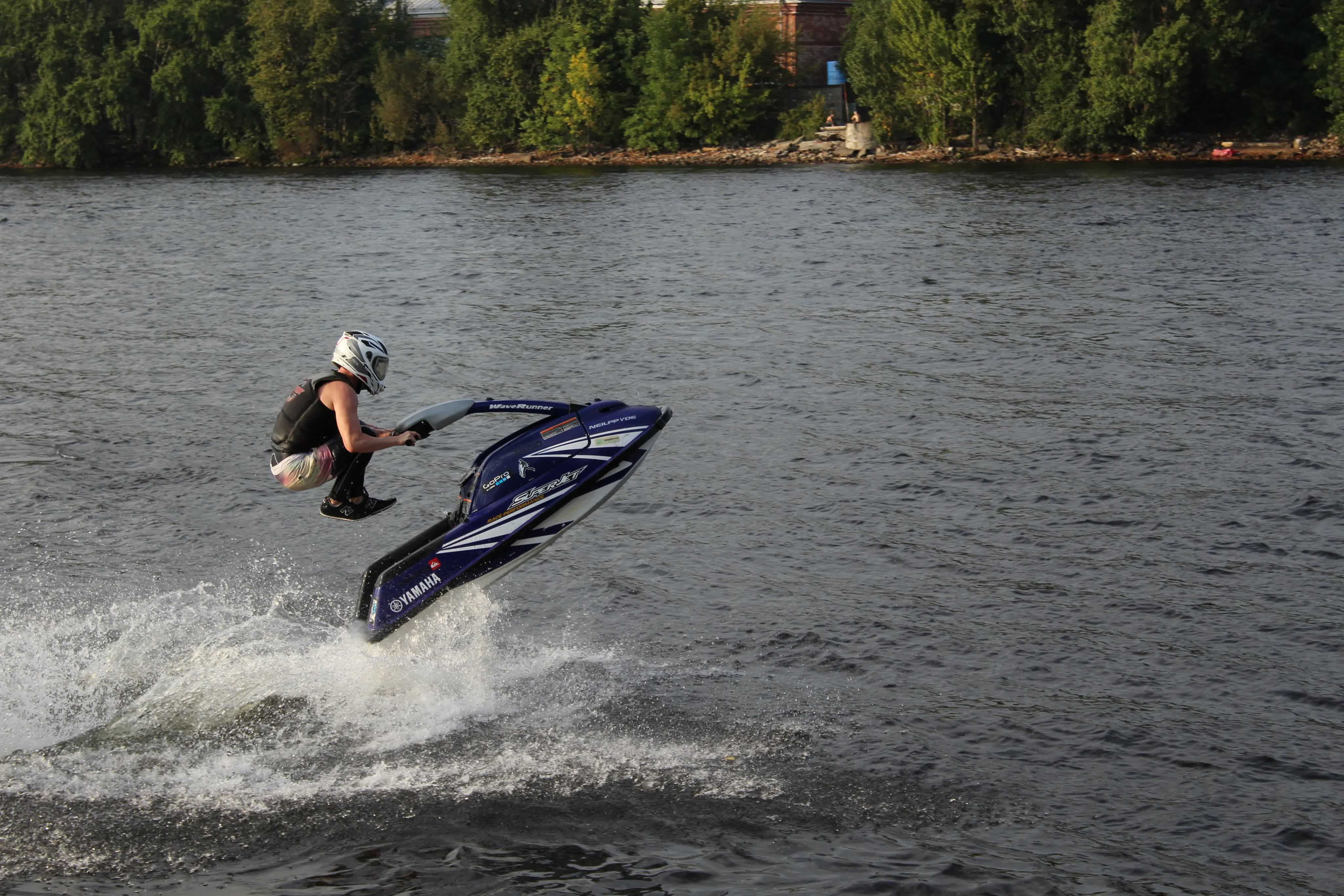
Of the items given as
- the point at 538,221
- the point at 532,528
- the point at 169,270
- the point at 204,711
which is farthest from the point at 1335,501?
the point at 538,221

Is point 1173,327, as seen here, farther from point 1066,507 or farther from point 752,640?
point 752,640

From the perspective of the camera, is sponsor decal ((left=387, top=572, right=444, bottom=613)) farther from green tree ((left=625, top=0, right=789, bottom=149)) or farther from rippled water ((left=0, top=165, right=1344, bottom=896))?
green tree ((left=625, top=0, right=789, bottom=149))

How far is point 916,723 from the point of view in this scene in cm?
1092

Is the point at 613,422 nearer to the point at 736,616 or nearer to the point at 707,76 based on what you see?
the point at 736,616

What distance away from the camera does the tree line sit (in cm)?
6181

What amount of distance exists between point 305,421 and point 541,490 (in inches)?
69.2

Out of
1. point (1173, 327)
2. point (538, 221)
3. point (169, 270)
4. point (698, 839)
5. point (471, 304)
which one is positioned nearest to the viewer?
point (698, 839)

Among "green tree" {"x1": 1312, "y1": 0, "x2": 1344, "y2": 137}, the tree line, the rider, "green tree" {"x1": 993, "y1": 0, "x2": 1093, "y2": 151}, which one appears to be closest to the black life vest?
the rider

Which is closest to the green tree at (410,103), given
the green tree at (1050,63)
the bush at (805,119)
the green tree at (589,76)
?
the green tree at (589,76)

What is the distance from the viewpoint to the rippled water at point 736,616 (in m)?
9.23

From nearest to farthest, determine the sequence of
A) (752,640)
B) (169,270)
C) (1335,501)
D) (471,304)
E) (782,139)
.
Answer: (752,640) < (1335,501) < (471,304) < (169,270) < (782,139)

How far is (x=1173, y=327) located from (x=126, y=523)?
18.0 meters

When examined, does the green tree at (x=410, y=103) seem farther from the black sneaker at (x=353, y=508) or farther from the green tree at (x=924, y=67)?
the black sneaker at (x=353, y=508)

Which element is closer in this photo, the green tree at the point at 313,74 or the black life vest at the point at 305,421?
the black life vest at the point at 305,421
